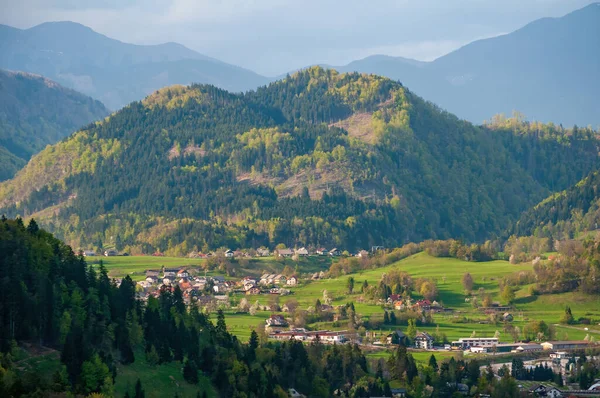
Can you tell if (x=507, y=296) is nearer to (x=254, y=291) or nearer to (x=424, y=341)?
(x=424, y=341)

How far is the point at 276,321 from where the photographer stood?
14025 cm

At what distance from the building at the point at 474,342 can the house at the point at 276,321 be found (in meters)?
18.9

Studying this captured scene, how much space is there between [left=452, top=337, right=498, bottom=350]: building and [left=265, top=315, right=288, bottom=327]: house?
61.9 feet

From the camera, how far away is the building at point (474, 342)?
13050cm

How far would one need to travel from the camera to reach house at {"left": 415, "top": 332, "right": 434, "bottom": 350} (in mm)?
130562

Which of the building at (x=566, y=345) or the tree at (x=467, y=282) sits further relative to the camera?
the tree at (x=467, y=282)

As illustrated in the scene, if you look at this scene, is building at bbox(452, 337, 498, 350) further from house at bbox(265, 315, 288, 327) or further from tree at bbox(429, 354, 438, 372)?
house at bbox(265, 315, 288, 327)

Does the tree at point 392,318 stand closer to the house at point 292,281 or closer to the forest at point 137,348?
the forest at point 137,348

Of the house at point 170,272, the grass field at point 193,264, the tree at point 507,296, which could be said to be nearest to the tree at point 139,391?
the tree at point 507,296

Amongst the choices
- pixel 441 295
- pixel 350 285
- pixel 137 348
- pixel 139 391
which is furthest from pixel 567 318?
pixel 139 391

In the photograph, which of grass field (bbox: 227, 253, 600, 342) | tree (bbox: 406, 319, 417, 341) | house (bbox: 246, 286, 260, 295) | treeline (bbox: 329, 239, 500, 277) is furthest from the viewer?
treeline (bbox: 329, 239, 500, 277)

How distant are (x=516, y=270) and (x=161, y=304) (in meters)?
73.9

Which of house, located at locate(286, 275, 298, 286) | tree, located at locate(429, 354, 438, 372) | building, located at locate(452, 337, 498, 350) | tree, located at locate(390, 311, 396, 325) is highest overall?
house, located at locate(286, 275, 298, 286)

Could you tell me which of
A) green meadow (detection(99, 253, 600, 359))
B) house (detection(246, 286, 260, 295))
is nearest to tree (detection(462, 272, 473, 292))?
green meadow (detection(99, 253, 600, 359))
